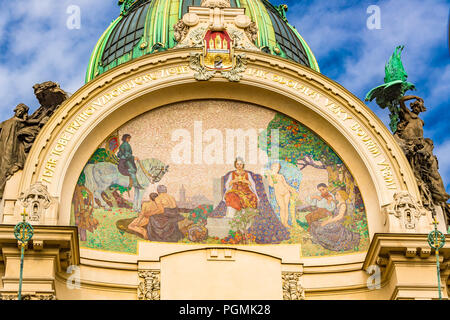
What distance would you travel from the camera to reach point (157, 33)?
23.3 meters

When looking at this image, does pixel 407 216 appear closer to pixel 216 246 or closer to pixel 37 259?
pixel 216 246

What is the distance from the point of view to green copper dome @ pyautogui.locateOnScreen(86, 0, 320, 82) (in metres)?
23.3

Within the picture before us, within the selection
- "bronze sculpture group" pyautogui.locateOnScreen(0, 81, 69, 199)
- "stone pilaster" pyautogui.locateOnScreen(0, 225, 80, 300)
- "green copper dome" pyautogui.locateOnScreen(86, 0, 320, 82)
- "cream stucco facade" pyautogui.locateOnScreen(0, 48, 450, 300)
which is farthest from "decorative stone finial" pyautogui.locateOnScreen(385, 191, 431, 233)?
"green copper dome" pyautogui.locateOnScreen(86, 0, 320, 82)

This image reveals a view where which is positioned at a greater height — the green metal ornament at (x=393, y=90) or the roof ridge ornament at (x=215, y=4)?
the roof ridge ornament at (x=215, y=4)

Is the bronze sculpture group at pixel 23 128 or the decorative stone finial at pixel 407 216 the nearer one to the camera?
the decorative stone finial at pixel 407 216

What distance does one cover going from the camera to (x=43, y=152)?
53.7ft

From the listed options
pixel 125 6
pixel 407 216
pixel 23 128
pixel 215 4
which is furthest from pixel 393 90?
pixel 125 6

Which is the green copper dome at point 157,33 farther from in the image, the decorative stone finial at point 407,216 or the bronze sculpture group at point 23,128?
the decorative stone finial at point 407,216

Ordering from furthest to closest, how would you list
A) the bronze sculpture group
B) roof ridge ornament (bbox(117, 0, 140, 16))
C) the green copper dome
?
roof ridge ornament (bbox(117, 0, 140, 16)) → the green copper dome → the bronze sculpture group

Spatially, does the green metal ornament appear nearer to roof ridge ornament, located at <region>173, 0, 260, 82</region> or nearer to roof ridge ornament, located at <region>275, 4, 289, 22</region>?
roof ridge ornament, located at <region>173, 0, 260, 82</region>

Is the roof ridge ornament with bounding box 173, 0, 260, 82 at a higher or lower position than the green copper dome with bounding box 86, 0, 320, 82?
lower

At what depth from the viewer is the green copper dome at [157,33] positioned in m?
23.3

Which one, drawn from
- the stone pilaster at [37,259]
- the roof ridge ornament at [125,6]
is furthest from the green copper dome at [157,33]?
the stone pilaster at [37,259]

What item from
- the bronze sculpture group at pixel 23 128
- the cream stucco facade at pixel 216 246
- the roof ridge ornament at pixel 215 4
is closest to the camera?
the cream stucco facade at pixel 216 246
